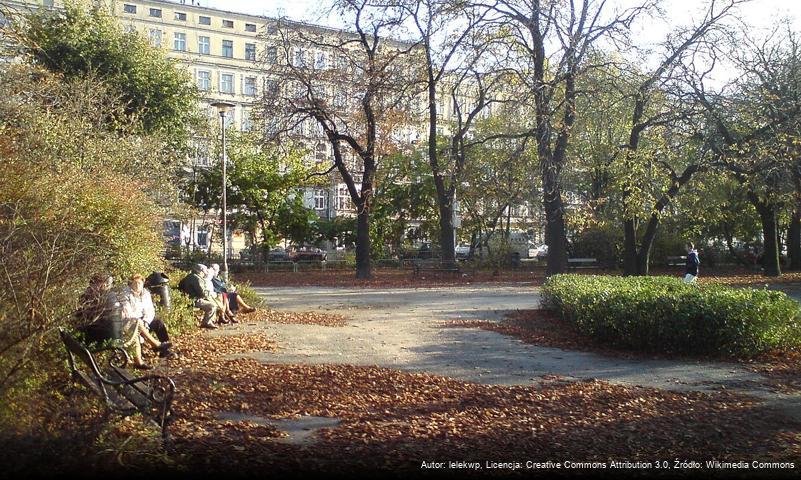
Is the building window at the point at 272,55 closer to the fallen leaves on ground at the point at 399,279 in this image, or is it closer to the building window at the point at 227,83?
the fallen leaves on ground at the point at 399,279

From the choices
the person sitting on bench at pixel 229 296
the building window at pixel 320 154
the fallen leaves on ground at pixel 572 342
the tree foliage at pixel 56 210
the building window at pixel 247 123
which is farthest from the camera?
the building window at pixel 247 123

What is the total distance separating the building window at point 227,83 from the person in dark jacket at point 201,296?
53040 millimetres

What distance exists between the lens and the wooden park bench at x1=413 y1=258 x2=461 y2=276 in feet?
96.7

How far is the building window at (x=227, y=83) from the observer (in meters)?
62.3

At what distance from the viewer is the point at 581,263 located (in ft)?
112

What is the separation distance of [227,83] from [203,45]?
3947 millimetres

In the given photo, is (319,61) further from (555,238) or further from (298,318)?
(298,318)

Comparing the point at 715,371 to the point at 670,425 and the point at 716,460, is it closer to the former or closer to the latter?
the point at 670,425

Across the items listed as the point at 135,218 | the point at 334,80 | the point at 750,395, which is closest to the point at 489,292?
the point at 334,80

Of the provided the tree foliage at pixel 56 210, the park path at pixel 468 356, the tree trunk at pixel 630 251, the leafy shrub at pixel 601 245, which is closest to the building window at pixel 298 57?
the tree foliage at pixel 56 210

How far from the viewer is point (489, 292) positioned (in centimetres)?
2277

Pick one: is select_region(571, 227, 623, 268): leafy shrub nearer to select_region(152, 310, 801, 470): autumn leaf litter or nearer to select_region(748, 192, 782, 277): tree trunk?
select_region(748, 192, 782, 277): tree trunk

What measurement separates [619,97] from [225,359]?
57.7 feet

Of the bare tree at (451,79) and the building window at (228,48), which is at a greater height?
the building window at (228,48)
